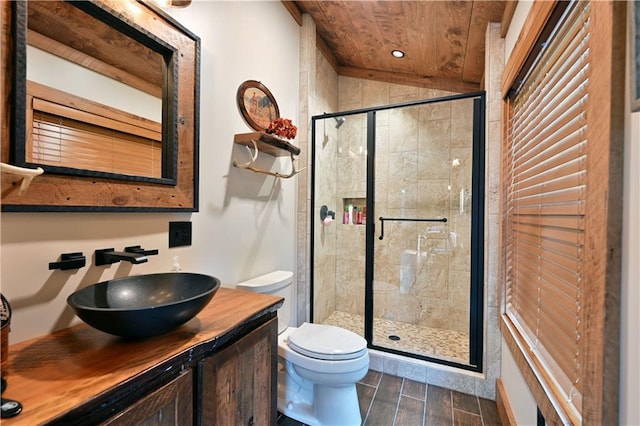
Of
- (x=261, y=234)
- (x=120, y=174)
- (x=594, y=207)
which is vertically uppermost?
(x=120, y=174)

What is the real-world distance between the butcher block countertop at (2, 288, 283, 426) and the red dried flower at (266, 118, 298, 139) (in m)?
1.20

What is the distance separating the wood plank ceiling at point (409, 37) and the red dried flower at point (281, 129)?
107 centimetres

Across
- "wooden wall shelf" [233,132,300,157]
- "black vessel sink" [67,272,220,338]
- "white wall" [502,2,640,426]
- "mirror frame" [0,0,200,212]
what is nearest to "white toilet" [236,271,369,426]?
"black vessel sink" [67,272,220,338]

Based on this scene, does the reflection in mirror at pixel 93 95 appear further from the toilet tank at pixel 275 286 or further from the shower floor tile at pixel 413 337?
the shower floor tile at pixel 413 337

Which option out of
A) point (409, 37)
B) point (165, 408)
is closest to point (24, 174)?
point (165, 408)

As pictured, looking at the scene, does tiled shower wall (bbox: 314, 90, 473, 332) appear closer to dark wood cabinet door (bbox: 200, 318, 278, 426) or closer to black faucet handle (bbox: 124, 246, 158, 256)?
dark wood cabinet door (bbox: 200, 318, 278, 426)

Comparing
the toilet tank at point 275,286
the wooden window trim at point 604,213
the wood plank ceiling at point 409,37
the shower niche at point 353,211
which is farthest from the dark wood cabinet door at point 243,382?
the wood plank ceiling at point 409,37

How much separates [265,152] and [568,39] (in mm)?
1626

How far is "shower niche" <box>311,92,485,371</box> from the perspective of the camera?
8.57 ft

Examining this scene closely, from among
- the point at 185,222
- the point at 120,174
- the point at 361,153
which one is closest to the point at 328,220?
the point at 361,153

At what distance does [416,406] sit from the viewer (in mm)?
1860

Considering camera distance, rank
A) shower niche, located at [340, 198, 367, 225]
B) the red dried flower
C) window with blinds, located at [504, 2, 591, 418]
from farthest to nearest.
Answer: shower niche, located at [340, 198, 367, 225], the red dried flower, window with blinds, located at [504, 2, 591, 418]

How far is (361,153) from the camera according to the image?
2.96 meters

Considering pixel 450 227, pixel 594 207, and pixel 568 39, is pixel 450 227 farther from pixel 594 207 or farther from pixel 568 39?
pixel 594 207
